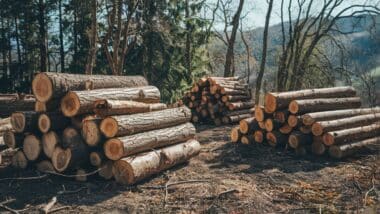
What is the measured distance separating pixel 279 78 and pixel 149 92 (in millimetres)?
16296

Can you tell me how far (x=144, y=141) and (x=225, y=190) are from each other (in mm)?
1743

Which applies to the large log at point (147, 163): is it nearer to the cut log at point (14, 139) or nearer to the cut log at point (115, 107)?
the cut log at point (115, 107)

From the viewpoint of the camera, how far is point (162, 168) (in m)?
7.10

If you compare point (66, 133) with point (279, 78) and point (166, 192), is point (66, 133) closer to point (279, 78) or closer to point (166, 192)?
point (166, 192)

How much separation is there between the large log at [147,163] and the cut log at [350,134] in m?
3.40

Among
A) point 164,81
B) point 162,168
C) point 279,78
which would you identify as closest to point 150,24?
point 164,81

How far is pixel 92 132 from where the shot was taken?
6570mm

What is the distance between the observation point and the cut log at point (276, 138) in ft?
31.2

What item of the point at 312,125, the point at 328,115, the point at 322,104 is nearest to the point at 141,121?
the point at 312,125

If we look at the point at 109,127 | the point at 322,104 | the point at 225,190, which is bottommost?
the point at 225,190

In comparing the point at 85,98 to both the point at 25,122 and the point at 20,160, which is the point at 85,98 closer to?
the point at 25,122

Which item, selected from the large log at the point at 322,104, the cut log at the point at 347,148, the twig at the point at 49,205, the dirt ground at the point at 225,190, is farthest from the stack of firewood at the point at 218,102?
the twig at the point at 49,205

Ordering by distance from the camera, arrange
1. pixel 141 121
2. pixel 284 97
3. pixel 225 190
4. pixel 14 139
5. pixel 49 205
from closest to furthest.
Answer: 1. pixel 49 205
2. pixel 225 190
3. pixel 14 139
4. pixel 141 121
5. pixel 284 97

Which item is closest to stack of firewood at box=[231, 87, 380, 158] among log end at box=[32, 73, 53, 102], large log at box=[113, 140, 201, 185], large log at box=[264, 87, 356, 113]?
large log at box=[264, 87, 356, 113]
